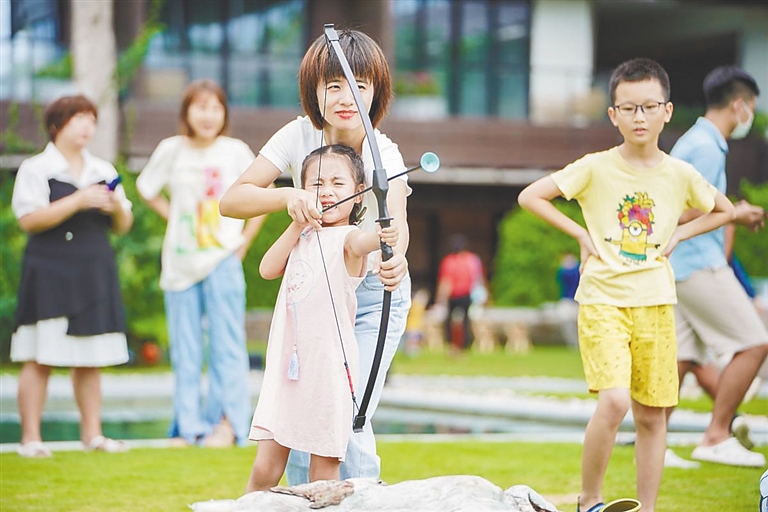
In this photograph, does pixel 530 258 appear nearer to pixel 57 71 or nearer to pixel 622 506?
pixel 57 71

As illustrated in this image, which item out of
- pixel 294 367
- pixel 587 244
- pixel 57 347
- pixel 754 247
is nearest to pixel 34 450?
pixel 57 347

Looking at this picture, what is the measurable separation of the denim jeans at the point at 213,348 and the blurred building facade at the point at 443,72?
15689 millimetres

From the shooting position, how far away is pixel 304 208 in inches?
157

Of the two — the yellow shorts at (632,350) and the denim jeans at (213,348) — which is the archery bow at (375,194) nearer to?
the yellow shorts at (632,350)

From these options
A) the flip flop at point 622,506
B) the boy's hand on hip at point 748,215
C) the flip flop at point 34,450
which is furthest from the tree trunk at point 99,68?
the flip flop at point 622,506

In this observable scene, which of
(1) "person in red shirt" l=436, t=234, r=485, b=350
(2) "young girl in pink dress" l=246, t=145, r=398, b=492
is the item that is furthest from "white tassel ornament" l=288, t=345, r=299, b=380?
Result: (1) "person in red shirt" l=436, t=234, r=485, b=350

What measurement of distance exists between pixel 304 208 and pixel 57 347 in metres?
3.36

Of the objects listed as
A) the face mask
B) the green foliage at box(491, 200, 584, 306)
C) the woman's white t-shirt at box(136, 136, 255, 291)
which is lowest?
the green foliage at box(491, 200, 584, 306)

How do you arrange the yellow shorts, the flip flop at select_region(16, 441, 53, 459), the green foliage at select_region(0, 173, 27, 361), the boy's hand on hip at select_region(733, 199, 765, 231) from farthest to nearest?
the green foliage at select_region(0, 173, 27, 361), the flip flop at select_region(16, 441, 53, 459), the boy's hand on hip at select_region(733, 199, 765, 231), the yellow shorts

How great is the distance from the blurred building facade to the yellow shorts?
18.1 metres

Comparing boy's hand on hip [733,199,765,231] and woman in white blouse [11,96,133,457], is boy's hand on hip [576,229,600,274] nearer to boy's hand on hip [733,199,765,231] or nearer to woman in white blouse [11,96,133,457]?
boy's hand on hip [733,199,765,231]

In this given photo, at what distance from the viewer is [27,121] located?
22766mm

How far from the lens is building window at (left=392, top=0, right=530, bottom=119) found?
28.7 meters

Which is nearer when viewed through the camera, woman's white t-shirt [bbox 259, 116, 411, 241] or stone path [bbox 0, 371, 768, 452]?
woman's white t-shirt [bbox 259, 116, 411, 241]
